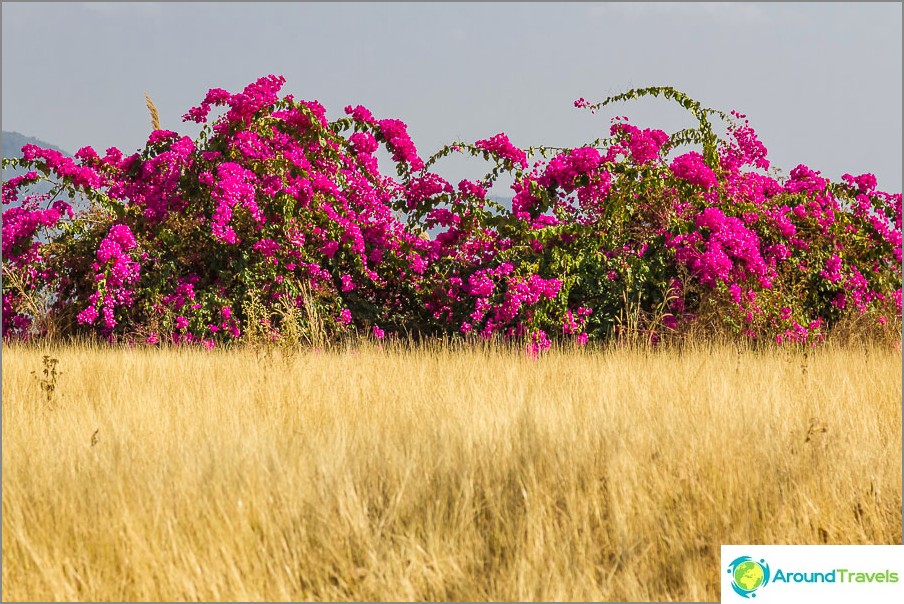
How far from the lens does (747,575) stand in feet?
9.84

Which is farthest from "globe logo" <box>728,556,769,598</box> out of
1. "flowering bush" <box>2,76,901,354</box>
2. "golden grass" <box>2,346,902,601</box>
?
"flowering bush" <box>2,76,901,354</box>

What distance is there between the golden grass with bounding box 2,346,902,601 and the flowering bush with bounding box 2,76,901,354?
2.56 meters

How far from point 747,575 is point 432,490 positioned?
113cm

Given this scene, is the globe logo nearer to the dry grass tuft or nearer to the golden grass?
the golden grass

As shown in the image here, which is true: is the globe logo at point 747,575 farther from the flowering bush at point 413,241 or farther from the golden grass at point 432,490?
the flowering bush at point 413,241

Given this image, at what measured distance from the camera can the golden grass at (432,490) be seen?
2.94 metres

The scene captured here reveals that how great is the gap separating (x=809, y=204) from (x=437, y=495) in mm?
5993

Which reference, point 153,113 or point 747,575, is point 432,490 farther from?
point 153,113

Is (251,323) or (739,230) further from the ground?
(739,230)

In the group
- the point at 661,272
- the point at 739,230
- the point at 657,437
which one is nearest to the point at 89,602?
the point at 657,437

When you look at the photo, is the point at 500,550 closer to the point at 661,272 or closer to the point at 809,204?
the point at 661,272

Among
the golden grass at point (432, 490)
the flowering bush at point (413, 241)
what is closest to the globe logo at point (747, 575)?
the golden grass at point (432, 490)

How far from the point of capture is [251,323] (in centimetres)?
663

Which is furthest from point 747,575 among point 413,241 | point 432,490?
Answer: point 413,241
